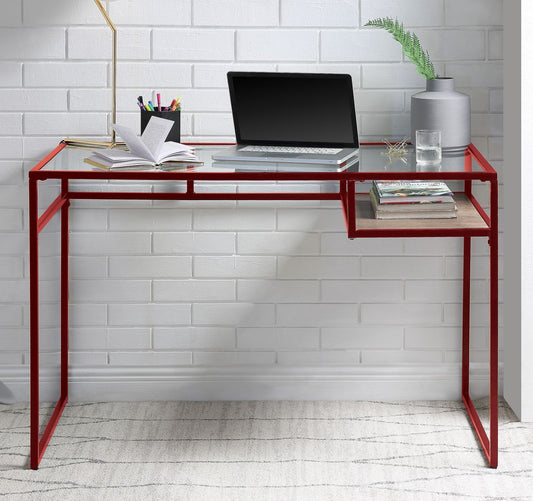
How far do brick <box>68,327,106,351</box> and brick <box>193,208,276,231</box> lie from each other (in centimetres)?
48

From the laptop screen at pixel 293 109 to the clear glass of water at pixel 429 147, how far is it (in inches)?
7.8

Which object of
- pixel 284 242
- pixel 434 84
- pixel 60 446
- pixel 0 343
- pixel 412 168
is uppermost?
pixel 434 84

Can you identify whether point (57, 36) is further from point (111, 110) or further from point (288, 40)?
point (288, 40)

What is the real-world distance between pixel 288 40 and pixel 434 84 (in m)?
0.49

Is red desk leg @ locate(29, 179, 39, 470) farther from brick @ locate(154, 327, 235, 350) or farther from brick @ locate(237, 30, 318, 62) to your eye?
brick @ locate(237, 30, 318, 62)

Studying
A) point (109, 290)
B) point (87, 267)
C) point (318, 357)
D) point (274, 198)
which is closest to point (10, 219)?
point (87, 267)

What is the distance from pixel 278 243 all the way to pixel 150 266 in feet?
1.40

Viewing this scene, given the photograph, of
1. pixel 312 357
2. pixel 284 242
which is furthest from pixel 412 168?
pixel 312 357

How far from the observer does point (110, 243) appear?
324cm

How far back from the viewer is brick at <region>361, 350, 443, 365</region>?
130 inches

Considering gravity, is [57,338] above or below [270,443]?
above

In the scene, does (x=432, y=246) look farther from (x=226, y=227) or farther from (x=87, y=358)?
(x=87, y=358)

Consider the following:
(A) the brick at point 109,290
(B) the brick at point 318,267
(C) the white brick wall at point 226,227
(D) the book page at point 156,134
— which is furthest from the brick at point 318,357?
(D) the book page at point 156,134

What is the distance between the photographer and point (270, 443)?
2986mm
